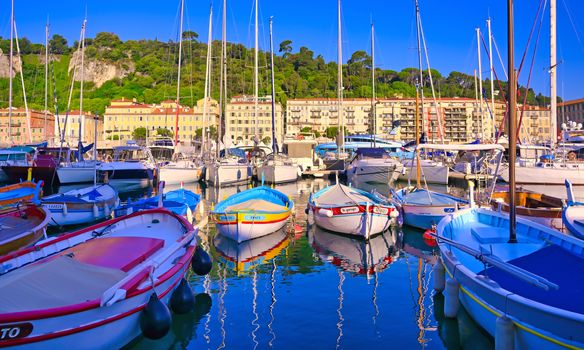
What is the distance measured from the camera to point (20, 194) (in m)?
21.9

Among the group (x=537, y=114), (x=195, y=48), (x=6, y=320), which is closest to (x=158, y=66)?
(x=195, y=48)

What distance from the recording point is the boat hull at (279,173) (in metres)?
40.7

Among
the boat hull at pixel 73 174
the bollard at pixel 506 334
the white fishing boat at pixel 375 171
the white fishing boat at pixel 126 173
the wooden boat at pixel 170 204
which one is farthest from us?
the white fishing boat at pixel 126 173

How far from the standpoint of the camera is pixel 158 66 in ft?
584

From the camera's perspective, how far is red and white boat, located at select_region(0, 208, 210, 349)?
23.0 ft

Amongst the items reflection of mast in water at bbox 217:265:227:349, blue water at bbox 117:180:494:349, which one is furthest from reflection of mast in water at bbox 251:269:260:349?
reflection of mast in water at bbox 217:265:227:349

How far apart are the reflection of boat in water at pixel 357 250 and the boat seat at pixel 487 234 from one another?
2877 millimetres

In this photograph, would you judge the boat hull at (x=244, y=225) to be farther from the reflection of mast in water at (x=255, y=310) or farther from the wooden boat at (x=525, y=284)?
the wooden boat at (x=525, y=284)

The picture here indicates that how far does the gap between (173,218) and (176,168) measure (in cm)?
2716

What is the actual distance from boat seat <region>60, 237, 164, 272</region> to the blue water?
4.77ft

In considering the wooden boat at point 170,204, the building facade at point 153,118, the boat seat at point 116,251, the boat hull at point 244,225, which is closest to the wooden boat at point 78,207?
the wooden boat at point 170,204

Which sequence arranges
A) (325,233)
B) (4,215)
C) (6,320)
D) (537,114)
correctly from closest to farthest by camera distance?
1. (6,320)
2. (4,215)
3. (325,233)
4. (537,114)

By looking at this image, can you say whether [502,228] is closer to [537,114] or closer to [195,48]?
[537,114]

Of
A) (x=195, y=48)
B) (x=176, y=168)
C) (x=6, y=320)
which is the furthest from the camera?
(x=195, y=48)
